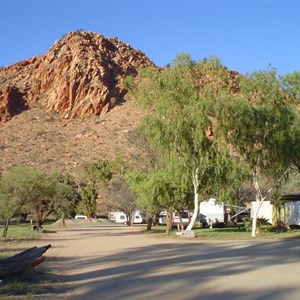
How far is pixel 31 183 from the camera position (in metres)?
34.3

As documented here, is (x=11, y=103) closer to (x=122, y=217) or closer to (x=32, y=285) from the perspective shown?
(x=122, y=217)

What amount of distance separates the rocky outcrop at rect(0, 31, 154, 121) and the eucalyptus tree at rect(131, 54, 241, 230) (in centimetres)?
6437

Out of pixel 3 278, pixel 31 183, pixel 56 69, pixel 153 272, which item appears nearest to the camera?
pixel 3 278

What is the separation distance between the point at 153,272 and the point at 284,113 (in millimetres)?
20068

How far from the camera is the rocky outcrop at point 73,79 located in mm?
100812

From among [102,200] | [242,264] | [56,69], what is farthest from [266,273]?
[56,69]

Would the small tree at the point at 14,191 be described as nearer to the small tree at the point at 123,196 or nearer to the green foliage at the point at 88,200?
the small tree at the point at 123,196

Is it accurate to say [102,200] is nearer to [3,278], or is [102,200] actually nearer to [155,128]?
[155,128]

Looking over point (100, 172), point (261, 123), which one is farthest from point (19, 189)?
point (100, 172)

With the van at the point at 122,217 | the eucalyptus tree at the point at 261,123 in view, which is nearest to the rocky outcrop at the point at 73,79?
the van at the point at 122,217

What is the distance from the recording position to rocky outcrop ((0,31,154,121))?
100812 mm

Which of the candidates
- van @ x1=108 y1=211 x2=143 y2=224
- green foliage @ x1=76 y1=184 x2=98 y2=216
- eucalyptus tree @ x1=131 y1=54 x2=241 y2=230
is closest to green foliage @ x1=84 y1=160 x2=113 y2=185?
green foliage @ x1=76 y1=184 x2=98 y2=216

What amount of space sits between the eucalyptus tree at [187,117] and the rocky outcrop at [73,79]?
64.4m

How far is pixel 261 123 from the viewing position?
30281 mm
